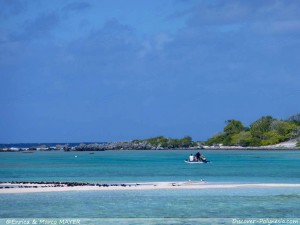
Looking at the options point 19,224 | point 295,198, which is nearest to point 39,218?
point 19,224

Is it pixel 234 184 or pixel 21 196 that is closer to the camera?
pixel 21 196

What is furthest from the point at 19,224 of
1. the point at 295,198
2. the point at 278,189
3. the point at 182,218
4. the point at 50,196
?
the point at 278,189

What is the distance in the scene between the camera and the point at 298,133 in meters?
189

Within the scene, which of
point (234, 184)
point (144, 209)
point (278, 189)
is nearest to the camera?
Result: point (144, 209)

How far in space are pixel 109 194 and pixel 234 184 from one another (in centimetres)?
1203

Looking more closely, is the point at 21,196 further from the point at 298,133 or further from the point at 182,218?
the point at 298,133

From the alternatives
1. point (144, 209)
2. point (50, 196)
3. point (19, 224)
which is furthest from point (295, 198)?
point (19, 224)

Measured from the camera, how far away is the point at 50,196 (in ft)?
137

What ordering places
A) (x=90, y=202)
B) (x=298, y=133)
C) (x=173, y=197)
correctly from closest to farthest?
(x=90, y=202), (x=173, y=197), (x=298, y=133)

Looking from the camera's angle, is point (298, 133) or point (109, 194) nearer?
point (109, 194)

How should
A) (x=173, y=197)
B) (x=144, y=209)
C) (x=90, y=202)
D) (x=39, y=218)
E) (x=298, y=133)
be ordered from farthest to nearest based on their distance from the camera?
(x=298, y=133) < (x=173, y=197) < (x=90, y=202) < (x=144, y=209) < (x=39, y=218)

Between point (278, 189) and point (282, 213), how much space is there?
528 inches

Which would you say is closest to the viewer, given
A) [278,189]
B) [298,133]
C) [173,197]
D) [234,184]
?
[173,197]

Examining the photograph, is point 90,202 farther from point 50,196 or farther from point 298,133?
point 298,133
